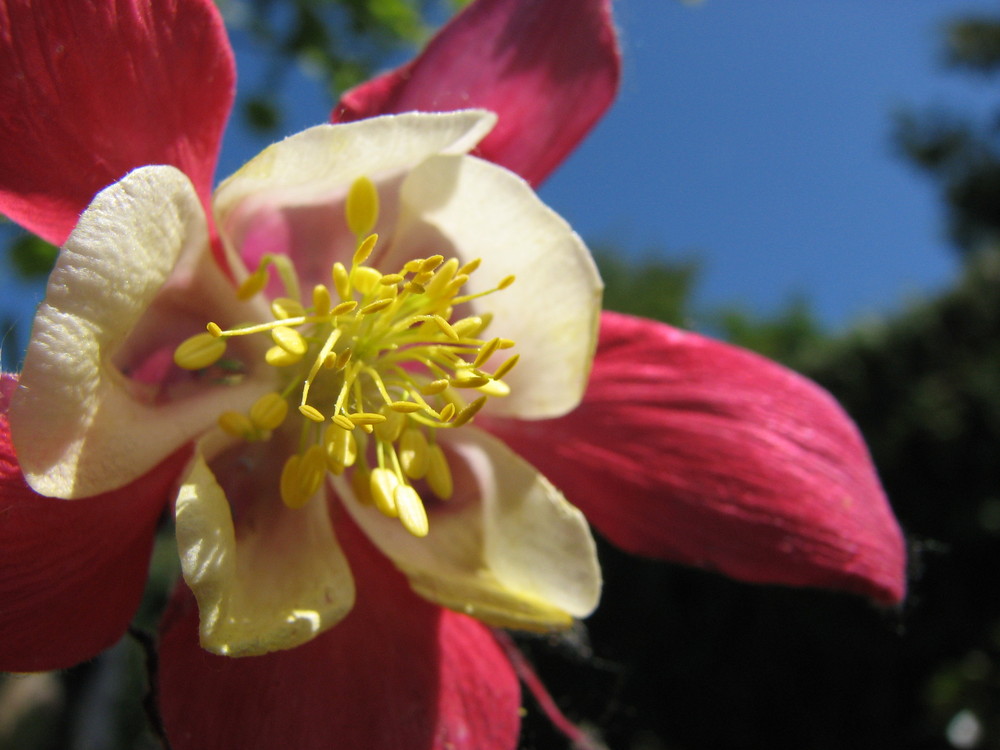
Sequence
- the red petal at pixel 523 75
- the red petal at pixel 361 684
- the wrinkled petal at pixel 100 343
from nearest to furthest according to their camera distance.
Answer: the wrinkled petal at pixel 100 343, the red petal at pixel 361 684, the red petal at pixel 523 75

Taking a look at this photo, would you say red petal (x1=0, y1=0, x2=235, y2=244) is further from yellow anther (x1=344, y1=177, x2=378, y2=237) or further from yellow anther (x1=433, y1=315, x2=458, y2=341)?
yellow anther (x1=433, y1=315, x2=458, y2=341)

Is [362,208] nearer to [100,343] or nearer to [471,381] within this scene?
[471,381]

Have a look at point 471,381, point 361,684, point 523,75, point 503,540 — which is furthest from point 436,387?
point 523,75

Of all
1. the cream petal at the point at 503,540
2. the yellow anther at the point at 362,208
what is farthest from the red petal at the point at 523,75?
the cream petal at the point at 503,540

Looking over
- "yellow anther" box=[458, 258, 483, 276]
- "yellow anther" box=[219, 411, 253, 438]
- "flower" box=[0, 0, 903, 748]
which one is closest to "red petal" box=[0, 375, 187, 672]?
"flower" box=[0, 0, 903, 748]

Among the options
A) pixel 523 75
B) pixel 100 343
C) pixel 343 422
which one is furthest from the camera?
pixel 523 75

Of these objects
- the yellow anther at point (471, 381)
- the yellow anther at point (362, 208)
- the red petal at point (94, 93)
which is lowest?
the yellow anther at point (471, 381)

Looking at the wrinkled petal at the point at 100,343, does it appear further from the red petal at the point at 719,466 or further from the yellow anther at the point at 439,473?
the red petal at the point at 719,466
